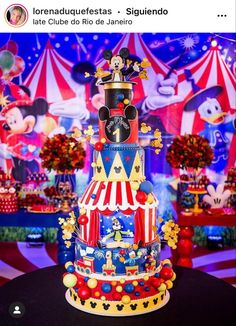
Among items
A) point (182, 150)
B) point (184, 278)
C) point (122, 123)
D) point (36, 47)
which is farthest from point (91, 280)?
point (36, 47)

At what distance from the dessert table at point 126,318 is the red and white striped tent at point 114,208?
41 cm

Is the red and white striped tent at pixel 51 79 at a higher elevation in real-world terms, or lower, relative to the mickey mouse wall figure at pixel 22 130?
higher

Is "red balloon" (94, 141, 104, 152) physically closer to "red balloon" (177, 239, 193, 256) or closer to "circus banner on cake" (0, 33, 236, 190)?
"red balloon" (177, 239, 193, 256)

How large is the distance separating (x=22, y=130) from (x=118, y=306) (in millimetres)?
3902

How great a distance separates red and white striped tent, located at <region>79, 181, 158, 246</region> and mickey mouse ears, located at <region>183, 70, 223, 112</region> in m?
3.43

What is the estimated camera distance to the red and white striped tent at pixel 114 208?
Answer: 113 inches

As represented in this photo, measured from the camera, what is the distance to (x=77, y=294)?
2846mm

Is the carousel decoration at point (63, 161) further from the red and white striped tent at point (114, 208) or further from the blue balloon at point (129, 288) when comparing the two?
the blue balloon at point (129, 288)

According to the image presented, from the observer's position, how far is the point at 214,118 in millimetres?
6168

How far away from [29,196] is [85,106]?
4.59 feet

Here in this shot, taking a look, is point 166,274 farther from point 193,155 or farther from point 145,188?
point 193,155

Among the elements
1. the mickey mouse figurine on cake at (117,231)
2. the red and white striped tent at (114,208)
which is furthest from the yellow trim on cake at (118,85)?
the red and white striped tent at (114,208)

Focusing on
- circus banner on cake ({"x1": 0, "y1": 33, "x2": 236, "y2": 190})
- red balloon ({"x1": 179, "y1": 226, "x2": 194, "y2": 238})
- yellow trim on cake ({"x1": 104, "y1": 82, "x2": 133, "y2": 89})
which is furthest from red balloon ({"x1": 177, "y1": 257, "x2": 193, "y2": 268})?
yellow trim on cake ({"x1": 104, "y1": 82, "x2": 133, "y2": 89})
